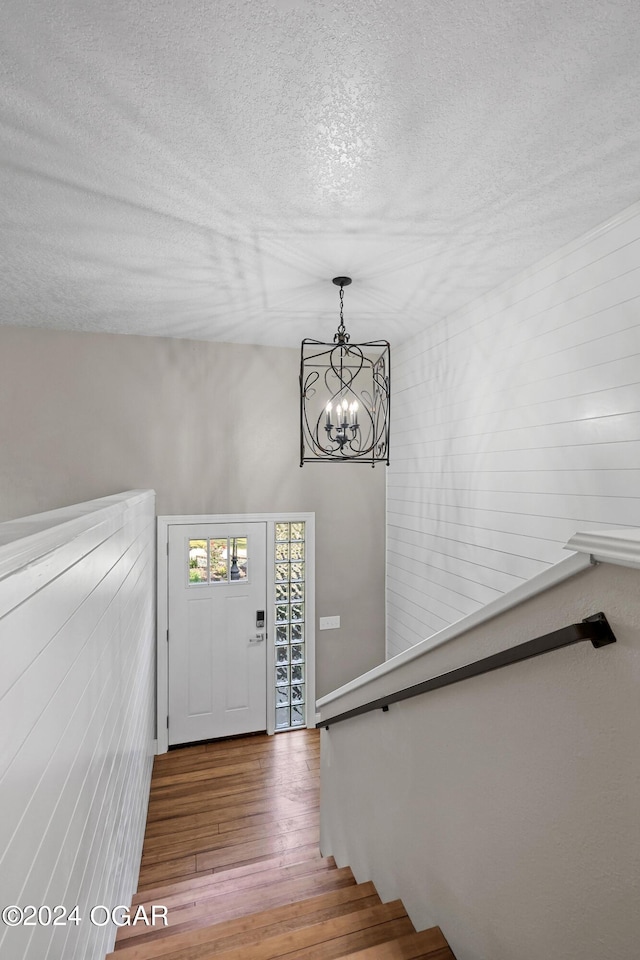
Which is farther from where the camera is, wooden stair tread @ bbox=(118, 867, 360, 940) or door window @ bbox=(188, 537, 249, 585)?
door window @ bbox=(188, 537, 249, 585)

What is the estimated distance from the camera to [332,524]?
4508 millimetres

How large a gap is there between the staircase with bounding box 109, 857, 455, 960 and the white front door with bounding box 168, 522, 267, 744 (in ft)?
5.76

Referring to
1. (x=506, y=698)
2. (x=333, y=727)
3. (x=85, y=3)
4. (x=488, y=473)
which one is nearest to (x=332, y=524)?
(x=488, y=473)

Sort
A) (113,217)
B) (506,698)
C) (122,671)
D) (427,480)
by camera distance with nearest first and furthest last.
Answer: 1. (506,698)
2. (122,671)
3. (113,217)
4. (427,480)

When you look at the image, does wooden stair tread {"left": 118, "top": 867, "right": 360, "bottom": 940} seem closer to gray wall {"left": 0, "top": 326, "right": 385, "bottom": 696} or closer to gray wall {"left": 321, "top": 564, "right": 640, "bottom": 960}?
gray wall {"left": 321, "top": 564, "right": 640, "bottom": 960}

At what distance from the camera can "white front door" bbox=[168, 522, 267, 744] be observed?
414 centimetres

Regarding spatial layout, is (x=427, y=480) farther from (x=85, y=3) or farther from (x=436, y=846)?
(x=85, y=3)

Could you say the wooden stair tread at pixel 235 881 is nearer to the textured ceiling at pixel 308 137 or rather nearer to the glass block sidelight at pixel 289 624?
the glass block sidelight at pixel 289 624

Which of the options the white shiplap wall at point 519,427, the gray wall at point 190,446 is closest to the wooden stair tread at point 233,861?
the gray wall at point 190,446

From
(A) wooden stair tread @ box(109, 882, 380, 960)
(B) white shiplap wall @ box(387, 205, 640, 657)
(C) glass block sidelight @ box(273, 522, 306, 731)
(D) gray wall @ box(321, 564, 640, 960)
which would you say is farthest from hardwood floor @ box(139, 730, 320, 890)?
(D) gray wall @ box(321, 564, 640, 960)

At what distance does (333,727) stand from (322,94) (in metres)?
2.69

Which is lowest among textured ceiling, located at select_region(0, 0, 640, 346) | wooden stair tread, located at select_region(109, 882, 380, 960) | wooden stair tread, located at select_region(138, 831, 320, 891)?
wooden stair tread, located at select_region(138, 831, 320, 891)

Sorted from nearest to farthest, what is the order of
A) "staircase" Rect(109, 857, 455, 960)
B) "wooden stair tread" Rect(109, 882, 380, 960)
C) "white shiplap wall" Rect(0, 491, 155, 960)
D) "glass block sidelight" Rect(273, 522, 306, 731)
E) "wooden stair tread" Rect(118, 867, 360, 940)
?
"white shiplap wall" Rect(0, 491, 155, 960) → "staircase" Rect(109, 857, 455, 960) → "wooden stair tread" Rect(109, 882, 380, 960) → "wooden stair tread" Rect(118, 867, 360, 940) → "glass block sidelight" Rect(273, 522, 306, 731)

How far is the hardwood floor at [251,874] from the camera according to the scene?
1625 mm
